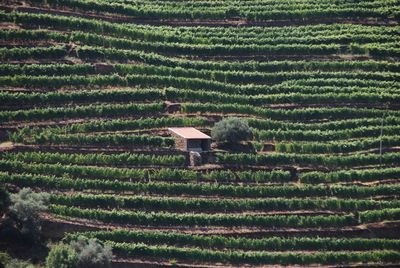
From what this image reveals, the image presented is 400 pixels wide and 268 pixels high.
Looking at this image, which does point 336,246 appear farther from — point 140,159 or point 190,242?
point 140,159

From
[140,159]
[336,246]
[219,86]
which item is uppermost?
[219,86]

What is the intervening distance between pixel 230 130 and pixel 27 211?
16080mm

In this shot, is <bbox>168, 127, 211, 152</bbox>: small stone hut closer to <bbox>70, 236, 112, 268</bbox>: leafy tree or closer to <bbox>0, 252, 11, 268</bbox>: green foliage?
<bbox>70, 236, 112, 268</bbox>: leafy tree

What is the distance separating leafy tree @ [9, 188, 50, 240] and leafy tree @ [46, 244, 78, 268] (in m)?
2.59

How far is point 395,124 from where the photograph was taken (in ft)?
250

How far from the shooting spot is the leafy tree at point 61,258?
57.2 m

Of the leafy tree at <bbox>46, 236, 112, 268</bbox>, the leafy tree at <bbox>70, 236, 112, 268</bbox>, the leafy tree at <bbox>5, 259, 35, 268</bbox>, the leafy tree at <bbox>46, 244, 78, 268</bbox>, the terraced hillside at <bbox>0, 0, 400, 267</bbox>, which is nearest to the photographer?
the leafy tree at <bbox>5, 259, 35, 268</bbox>

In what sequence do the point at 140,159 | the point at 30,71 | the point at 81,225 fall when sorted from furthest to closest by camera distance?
the point at 30,71
the point at 140,159
the point at 81,225

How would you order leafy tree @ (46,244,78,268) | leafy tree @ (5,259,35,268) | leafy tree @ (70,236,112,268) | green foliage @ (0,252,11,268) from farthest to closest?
1. leafy tree @ (70,236,112,268)
2. green foliage @ (0,252,11,268)
3. leafy tree @ (46,244,78,268)
4. leafy tree @ (5,259,35,268)

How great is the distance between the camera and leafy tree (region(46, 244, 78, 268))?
57.2 m

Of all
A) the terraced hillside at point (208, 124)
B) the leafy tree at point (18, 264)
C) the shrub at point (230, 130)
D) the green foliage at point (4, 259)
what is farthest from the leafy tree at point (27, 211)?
the shrub at point (230, 130)

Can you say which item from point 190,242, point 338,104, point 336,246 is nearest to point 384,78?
point 338,104

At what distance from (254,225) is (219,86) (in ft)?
50.1

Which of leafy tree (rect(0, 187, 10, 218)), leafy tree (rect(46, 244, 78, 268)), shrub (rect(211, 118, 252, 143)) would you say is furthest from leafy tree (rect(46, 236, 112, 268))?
shrub (rect(211, 118, 252, 143))
